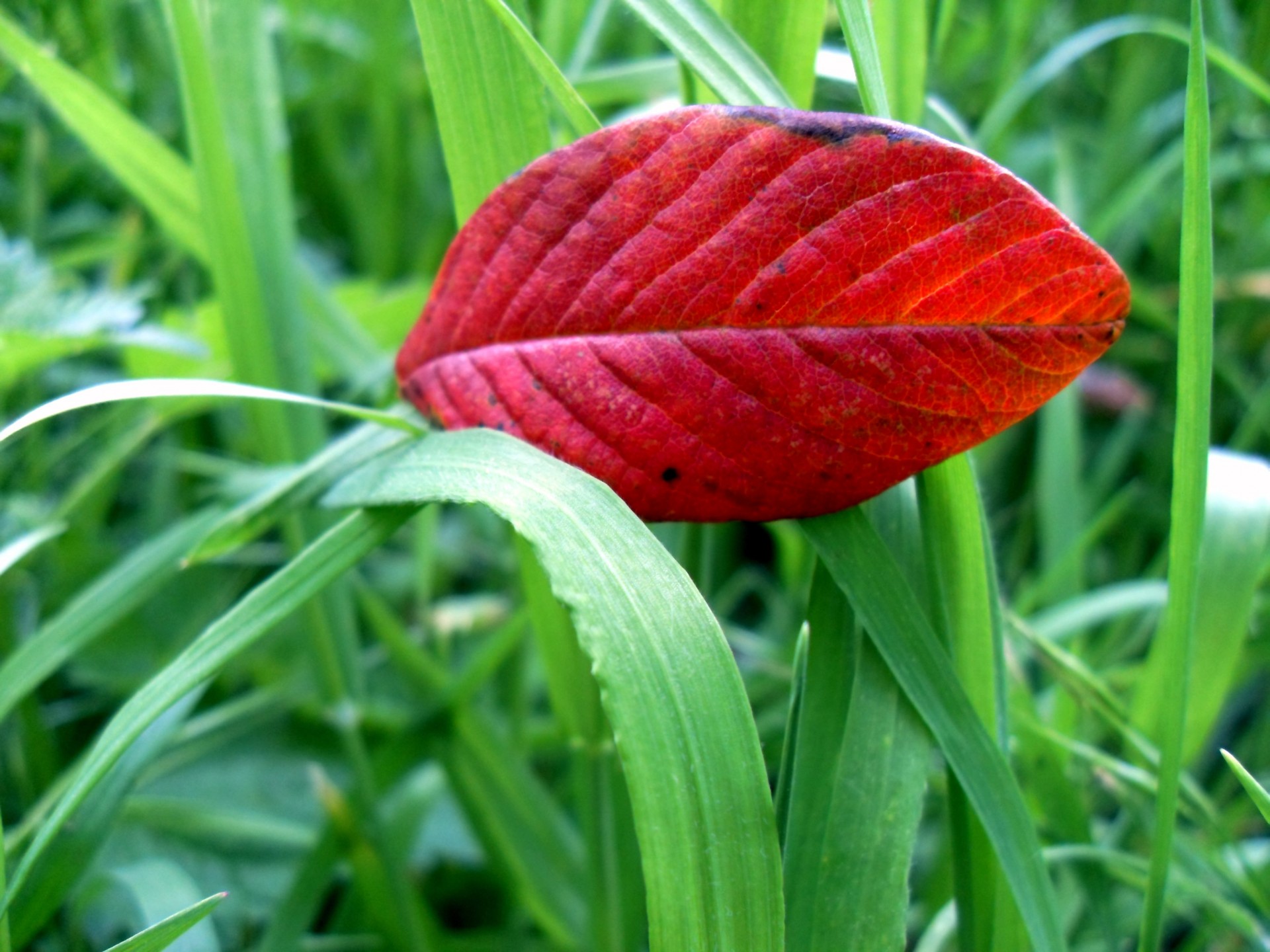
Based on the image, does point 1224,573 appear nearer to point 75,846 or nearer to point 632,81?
point 632,81

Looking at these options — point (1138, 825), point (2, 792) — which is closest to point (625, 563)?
point (1138, 825)

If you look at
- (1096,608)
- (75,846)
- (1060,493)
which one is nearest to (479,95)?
(75,846)

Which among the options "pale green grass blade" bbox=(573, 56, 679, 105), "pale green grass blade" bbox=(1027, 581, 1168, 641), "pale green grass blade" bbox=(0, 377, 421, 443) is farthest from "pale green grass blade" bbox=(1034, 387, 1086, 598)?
"pale green grass blade" bbox=(0, 377, 421, 443)

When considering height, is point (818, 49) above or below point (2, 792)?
above

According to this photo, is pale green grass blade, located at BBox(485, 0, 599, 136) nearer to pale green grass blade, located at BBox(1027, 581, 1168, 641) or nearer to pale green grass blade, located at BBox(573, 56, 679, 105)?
pale green grass blade, located at BBox(573, 56, 679, 105)

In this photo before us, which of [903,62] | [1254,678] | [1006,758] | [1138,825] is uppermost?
[903,62]

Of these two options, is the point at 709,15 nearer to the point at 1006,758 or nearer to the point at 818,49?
the point at 818,49

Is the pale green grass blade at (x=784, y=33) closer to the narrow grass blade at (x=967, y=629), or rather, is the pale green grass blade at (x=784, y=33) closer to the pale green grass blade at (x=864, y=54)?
the pale green grass blade at (x=864, y=54)
